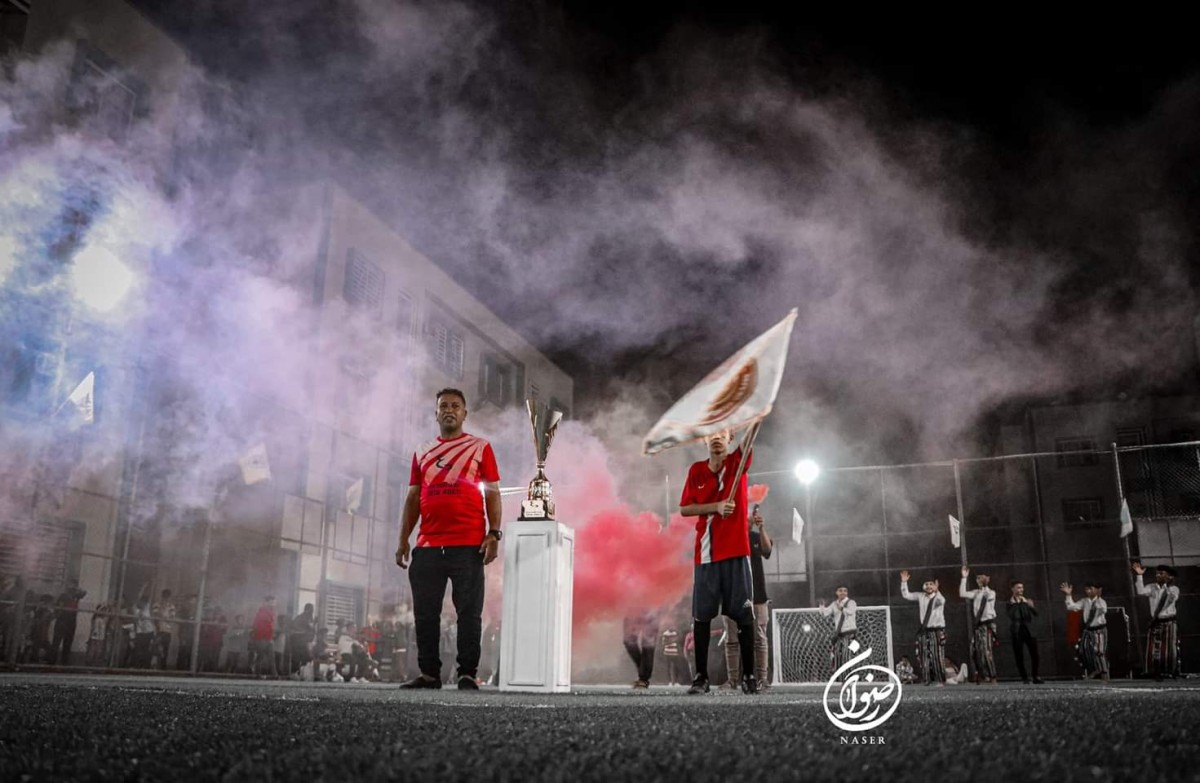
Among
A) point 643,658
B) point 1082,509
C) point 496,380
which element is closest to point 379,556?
point 496,380

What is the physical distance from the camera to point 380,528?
2023 centimetres

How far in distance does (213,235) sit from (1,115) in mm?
3822

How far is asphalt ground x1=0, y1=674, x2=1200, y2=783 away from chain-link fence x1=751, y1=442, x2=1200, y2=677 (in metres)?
16.3

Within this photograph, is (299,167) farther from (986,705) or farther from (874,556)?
(874,556)

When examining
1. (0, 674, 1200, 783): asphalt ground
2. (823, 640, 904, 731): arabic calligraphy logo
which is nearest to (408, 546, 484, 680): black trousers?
(0, 674, 1200, 783): asphalt ground

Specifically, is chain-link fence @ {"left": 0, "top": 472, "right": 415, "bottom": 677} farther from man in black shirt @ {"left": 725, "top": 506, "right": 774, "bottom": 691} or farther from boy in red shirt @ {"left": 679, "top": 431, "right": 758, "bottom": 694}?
boy in red shirt @ {"left": 679, "top": 431, "right": 758, "bottom": 694}

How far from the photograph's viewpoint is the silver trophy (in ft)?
19.3

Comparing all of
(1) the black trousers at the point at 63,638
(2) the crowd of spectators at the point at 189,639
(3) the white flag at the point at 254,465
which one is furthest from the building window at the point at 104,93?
(1) the black trousers at the point at 63,638

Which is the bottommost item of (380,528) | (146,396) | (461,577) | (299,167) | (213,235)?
(461,577)

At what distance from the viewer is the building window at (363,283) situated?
67.1 feet

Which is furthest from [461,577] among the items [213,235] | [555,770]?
[213,235]

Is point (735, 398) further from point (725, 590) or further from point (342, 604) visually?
point (342, 604)

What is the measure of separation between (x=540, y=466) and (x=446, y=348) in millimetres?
18652

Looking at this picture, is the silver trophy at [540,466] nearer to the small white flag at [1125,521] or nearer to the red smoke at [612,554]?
the red smoke at [612,554]
